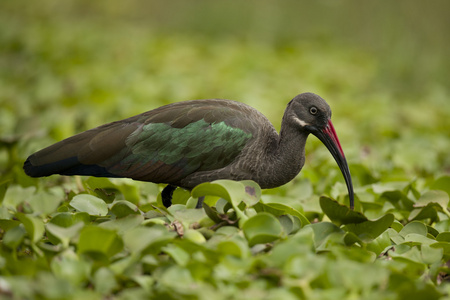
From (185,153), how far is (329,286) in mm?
1398

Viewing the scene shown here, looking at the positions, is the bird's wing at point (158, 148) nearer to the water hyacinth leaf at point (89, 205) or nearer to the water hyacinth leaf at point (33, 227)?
the water hyacinth leaf at point (89, 205)

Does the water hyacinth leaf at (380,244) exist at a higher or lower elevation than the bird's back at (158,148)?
lower

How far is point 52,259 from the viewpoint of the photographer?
271 cm

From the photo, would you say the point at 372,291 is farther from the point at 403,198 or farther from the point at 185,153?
the point at 403,198

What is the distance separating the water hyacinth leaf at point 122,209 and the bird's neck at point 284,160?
2.76 ft

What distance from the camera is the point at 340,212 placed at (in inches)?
127

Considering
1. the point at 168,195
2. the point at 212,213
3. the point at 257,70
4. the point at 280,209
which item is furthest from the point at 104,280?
the point at 257,70

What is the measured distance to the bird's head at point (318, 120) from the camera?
3.70 m

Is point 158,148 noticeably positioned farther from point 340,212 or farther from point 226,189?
point 340,212

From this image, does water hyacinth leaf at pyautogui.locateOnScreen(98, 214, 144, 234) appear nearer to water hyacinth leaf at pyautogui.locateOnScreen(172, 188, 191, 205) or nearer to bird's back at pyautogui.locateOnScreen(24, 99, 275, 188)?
bird's back at pyautogui.locateOnScreen(24, 99, 275, 188)

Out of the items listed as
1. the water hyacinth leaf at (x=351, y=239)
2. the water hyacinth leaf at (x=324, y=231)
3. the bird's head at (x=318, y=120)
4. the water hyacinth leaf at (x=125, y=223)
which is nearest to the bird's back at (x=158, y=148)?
the bird's head at (x=318, y=120)

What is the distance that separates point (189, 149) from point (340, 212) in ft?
3.08

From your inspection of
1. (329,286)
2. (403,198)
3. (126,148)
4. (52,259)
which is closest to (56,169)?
(126,148)

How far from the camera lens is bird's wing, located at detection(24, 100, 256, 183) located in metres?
3.61
